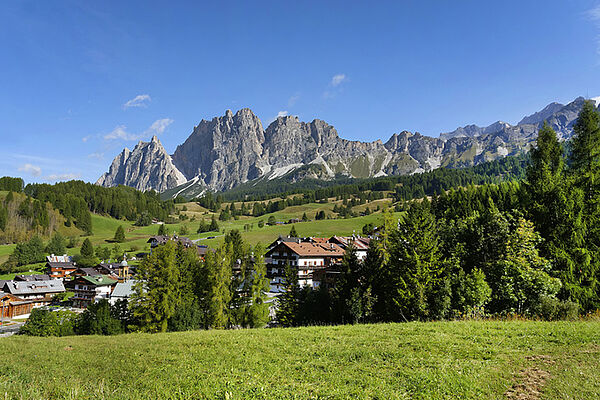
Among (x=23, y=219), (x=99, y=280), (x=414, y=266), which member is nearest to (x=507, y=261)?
(x=414, y=266)

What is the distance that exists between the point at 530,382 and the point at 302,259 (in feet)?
272

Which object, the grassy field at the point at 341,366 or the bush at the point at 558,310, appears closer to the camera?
the grassy field at the point at 341,366

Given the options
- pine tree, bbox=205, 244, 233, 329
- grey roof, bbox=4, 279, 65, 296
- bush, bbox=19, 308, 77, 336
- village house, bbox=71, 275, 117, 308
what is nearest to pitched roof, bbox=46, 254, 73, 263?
grey roof, bbox=4, 279, 65, 296

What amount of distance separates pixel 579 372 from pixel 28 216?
805 feet

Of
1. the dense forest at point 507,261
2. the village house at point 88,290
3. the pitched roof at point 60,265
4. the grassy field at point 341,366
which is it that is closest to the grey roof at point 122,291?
the village house at point 88,290

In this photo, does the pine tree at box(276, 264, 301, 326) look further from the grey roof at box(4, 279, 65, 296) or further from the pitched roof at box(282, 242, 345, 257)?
the grey roof at box(4, 279, 65, 296)

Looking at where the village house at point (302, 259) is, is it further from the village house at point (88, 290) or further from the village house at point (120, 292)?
the village house at point (88, 290)

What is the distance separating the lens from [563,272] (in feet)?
93.2

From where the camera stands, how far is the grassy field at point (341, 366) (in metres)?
10.6

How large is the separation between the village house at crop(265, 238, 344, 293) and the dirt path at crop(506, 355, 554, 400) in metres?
76.7

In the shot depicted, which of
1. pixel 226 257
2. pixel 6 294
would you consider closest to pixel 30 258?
pixel 6 294

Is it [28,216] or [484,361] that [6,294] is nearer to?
[484,361]

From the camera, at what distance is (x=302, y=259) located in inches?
3659

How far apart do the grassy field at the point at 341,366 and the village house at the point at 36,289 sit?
282 ft
